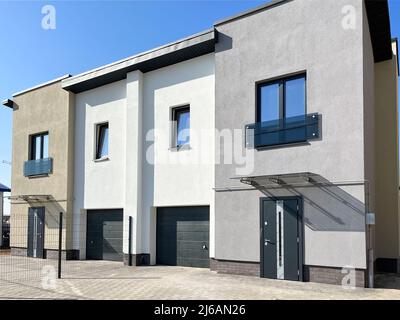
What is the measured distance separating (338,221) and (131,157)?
276 inches

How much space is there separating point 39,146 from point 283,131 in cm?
1086

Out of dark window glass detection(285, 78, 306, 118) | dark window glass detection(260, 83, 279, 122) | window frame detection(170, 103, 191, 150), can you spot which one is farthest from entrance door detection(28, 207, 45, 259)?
dark window glass detection(285, 78, 306, 118)

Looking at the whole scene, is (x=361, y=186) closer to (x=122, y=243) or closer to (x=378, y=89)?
(x=378, y=89)

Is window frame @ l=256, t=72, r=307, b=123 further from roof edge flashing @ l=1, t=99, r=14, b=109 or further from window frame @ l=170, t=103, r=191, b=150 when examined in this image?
roof edge flashing @ l=1, t=99, r=14, b=109

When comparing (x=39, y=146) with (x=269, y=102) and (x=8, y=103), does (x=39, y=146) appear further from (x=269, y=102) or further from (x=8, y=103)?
(x=269, y=102)

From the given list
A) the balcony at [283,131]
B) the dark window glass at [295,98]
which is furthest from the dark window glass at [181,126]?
the dark window glass at [295,98]

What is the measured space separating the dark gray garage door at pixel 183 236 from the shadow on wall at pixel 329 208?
132 inches

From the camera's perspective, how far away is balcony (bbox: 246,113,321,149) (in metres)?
9.70

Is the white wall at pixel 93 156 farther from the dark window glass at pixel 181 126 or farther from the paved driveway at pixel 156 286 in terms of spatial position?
the paved driveway at pixel 156 286

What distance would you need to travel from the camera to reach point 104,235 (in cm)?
1459

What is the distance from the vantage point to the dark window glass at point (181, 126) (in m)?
12.5

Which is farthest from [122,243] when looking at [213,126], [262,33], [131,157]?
[262,33]

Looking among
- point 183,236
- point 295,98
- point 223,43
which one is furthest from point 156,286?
point 223,43
